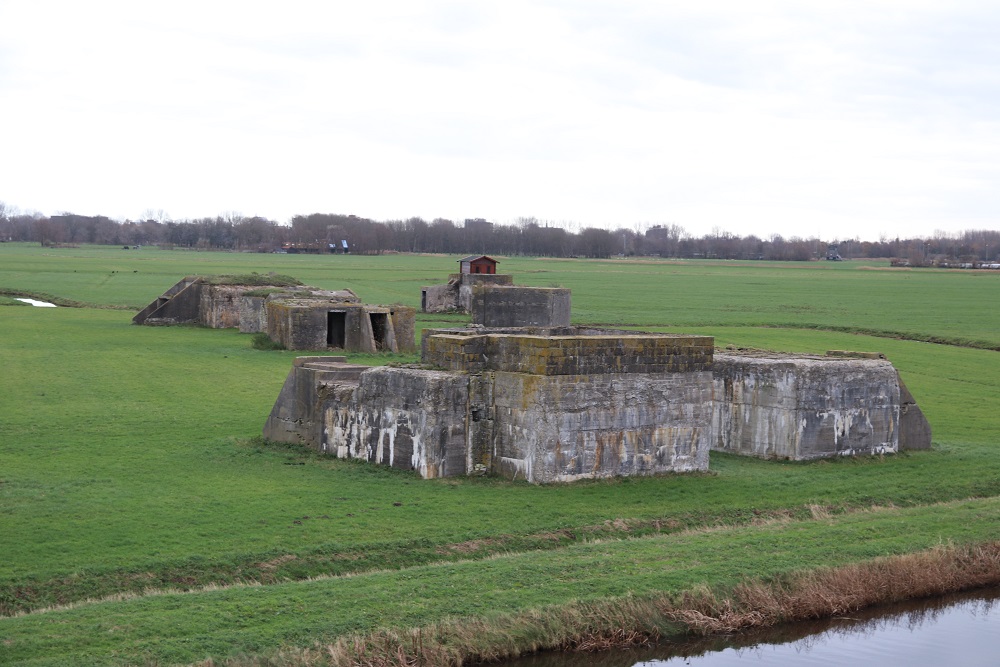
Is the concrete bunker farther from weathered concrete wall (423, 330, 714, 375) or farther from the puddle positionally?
the puddle

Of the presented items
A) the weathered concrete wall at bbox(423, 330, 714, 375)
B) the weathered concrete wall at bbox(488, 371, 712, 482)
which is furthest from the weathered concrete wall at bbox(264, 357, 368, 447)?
the weathered concrete wall at bbox(488, 371, 712, 482)

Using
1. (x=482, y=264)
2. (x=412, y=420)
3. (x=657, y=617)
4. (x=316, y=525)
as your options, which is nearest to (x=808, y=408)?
(x=412, y=420)

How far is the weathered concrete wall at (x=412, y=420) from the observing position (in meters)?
21.2

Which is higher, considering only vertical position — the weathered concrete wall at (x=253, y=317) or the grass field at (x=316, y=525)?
the weathered concrete wall at (x=253, y=317)

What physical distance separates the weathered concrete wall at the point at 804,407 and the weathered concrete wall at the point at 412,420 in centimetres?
637

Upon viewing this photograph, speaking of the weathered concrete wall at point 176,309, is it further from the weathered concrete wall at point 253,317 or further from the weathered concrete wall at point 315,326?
the weathered concrete wall at point 315,326

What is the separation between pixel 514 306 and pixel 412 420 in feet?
83.6

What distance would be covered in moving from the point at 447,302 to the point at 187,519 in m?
Answer: 48.2

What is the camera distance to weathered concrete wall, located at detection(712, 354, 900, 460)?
79.2 feet

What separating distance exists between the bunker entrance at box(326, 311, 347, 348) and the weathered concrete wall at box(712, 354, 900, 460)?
21.8 meters

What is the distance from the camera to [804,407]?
79.0 feet

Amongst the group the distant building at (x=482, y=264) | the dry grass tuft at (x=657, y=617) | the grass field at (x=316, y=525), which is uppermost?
the distant building at (x=482, y=264)

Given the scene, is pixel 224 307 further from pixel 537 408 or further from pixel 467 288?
pixel 537 408

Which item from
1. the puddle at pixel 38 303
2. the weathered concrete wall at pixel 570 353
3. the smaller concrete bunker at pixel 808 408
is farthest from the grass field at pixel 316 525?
the puddle at pixel 38 303
